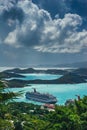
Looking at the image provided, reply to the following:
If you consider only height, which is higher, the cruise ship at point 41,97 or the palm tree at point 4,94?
the palm tree at point 4,94

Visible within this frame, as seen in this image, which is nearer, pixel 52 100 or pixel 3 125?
pixel 3 125

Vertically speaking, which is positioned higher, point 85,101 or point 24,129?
point 85,101

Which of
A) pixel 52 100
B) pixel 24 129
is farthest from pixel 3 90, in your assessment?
pixel 52 100

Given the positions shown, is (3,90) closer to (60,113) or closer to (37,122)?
(60,113)

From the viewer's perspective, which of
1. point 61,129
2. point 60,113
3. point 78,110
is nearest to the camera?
point 61,129

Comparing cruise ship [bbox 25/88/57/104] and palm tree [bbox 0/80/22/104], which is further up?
palm tree [bbox 0/80/22/104]

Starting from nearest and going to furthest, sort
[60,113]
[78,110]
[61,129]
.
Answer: [61,129], [60,113], [78,110]

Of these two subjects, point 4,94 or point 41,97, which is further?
point 41,97

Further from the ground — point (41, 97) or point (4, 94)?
point (4, 94)

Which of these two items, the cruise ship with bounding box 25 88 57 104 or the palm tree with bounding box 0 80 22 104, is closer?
the palm tree with bounding box 0 80 22 104

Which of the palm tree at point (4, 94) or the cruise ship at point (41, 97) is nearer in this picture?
the palm tree at point (4, 94)
